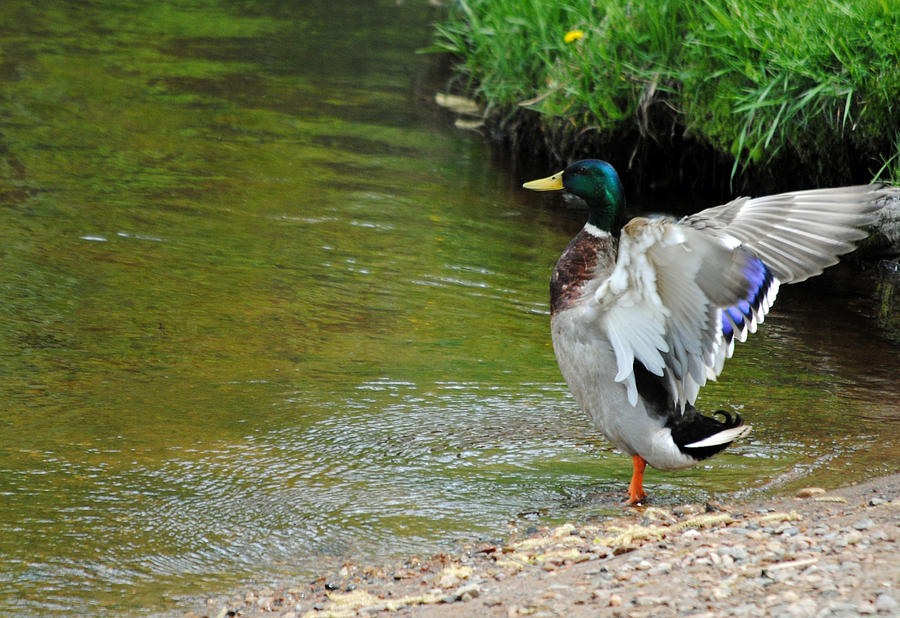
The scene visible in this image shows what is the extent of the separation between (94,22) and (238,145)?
384cm

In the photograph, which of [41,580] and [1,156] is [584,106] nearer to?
[1,156]

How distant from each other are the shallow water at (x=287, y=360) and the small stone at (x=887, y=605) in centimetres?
136

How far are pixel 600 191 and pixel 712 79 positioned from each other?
3.10 meters

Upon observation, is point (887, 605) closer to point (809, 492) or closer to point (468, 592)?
point (468, 592)

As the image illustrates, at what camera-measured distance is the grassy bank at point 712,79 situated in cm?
583

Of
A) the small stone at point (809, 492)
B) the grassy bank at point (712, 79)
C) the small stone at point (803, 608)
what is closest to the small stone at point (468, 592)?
the small stone at point (803, 608)

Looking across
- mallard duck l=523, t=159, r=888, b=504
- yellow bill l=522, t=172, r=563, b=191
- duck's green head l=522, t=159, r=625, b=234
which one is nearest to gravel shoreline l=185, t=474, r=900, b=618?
mallard duck l=523, t=159, r=888, b=504

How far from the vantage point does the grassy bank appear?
229 inches

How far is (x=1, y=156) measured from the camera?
7.17 m

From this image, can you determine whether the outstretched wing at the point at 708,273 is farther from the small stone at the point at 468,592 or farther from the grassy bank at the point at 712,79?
the grassy bank at the point at 712,79

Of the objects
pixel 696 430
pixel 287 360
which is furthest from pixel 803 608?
pixel 287 360

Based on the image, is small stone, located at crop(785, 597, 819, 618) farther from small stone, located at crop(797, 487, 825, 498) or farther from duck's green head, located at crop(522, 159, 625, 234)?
duck's green head, located at crop(522, 159, 625, 234)

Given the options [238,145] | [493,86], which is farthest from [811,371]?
[238,145]

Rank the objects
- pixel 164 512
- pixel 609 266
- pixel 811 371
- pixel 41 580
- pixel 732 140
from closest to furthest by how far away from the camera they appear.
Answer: pixel 41 580 < pixel 164 512 < pixel 609 266 < pixel 811 371 < pixel 732 140
